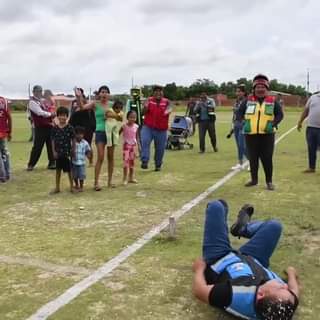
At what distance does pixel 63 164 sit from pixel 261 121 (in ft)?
10.9

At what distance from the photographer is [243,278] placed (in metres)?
4.27

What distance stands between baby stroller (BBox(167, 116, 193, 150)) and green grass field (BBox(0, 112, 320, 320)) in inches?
231

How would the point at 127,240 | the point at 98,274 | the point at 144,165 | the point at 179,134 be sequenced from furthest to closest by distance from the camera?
the point at 179,134, the point at 144,165, the point at 127,240, the point at 98,274

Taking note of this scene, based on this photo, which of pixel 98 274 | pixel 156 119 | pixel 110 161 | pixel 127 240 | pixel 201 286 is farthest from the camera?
pixel 156 119

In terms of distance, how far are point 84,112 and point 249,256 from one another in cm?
776

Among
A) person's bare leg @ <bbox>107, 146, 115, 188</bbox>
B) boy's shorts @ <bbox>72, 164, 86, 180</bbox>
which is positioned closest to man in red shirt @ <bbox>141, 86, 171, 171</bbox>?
person's bare leg @ <bbox>107, 146, 115, 188</bbox>

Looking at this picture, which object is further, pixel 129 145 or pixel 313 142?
pixel 313 142

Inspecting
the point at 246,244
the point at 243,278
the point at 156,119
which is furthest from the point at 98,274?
the point at 156,119

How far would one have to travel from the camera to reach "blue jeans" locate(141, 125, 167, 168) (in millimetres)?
11805

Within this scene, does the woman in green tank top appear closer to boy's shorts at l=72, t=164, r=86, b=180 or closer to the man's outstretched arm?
boy's shorts at l=72, t=164, r=86, b=180

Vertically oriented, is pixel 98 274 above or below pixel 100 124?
below

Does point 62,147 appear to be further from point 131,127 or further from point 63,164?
point 131,127

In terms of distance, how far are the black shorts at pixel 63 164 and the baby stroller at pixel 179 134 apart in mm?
8323

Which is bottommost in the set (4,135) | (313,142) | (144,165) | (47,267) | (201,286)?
(47,267)
